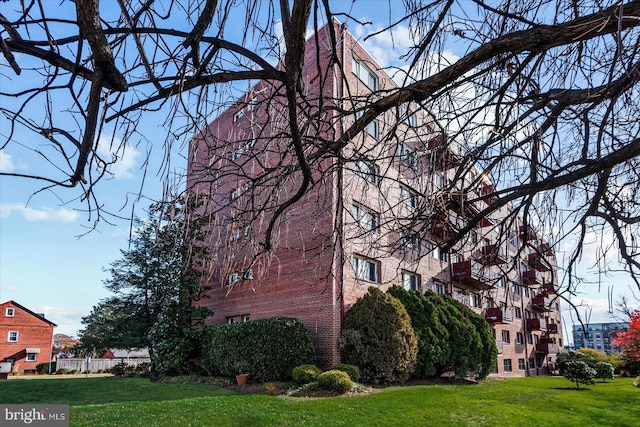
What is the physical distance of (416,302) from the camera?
15992 millimetres

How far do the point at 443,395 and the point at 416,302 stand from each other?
4340 millimetres

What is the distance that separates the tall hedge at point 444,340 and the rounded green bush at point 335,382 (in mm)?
4235

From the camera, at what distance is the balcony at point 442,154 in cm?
284

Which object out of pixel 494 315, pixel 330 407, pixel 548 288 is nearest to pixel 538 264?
pixel 548 288

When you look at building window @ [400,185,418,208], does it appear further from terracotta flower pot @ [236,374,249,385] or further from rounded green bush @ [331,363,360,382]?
terracotta flower pot @ [236,374,249,385]

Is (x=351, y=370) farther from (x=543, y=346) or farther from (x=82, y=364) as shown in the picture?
(x=543, y=346)

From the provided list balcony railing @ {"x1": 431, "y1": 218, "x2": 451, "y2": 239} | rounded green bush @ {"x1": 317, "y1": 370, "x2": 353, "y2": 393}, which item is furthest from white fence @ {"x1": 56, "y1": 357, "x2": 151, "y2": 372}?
balcony railing @ {"x1": 431, "y1": 218, "x2": 451, "y2": 239}

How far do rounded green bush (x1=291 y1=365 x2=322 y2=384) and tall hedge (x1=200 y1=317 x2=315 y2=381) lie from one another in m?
0.89

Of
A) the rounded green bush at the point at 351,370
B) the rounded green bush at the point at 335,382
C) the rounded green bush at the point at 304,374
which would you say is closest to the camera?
the rounded green bush at the point at 335,382

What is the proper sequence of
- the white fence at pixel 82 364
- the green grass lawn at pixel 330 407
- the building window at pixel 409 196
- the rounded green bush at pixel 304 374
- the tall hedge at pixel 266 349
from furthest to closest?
the white fence at pixel 82 364 → the tall hedge at pixel 266 349 → the rounded green bush at pixel 304 374 → the green grass lawn at pixel 330 407 → the building window at pixel 409 196

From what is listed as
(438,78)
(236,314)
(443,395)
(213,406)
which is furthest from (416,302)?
(438,78)

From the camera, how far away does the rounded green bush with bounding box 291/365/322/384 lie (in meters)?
12.4

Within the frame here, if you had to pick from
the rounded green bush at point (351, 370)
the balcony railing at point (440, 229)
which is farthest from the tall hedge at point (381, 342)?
the balcony railing at point (440, 229)

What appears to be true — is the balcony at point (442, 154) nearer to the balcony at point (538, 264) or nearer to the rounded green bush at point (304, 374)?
the balcony at point (538, 264)
